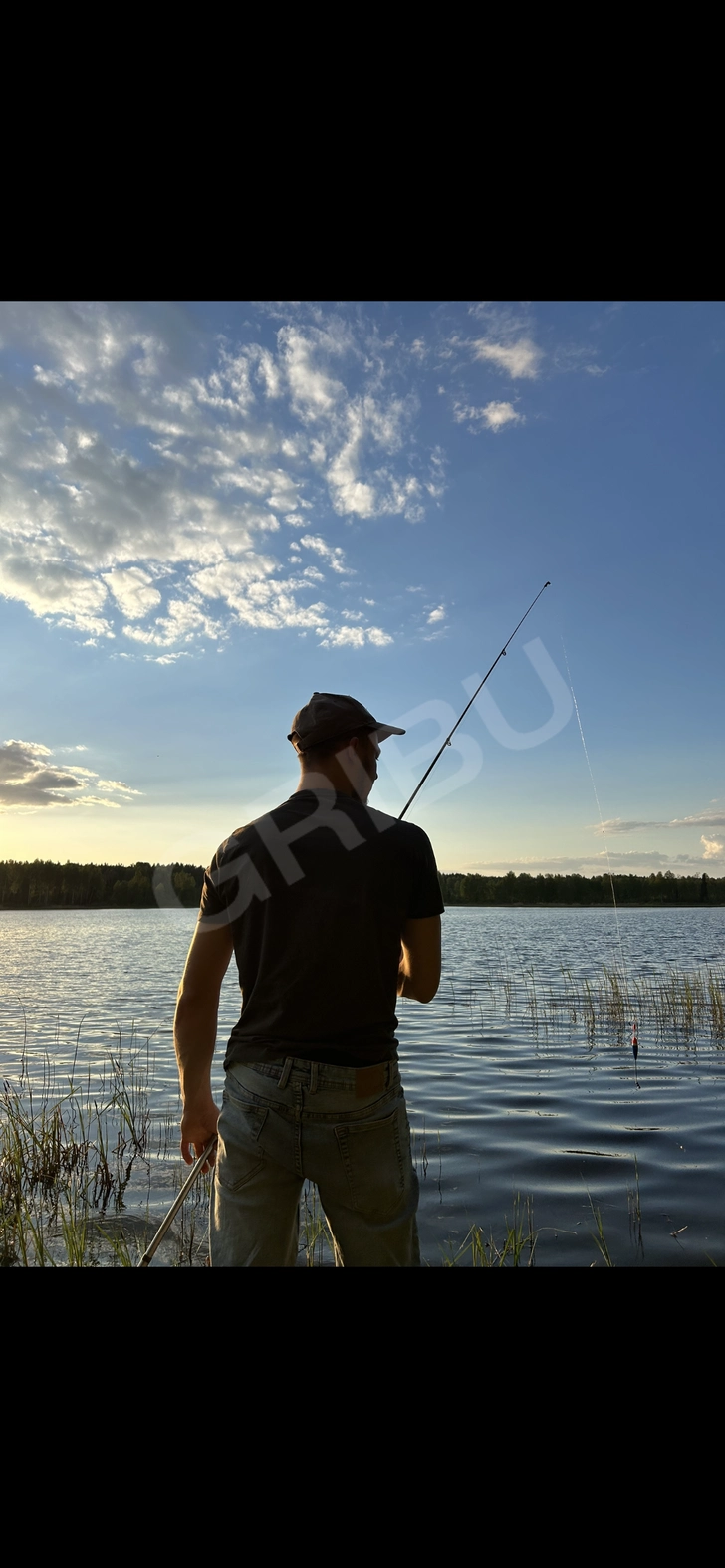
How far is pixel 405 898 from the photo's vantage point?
213 centimetres

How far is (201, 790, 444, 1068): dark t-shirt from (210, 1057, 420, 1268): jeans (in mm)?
57

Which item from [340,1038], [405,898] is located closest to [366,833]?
[405,898]

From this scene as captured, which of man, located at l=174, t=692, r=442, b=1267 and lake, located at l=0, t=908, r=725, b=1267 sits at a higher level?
man, located at l=174, t=692, r=442, b=1267

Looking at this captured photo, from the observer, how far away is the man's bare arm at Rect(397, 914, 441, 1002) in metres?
2.21

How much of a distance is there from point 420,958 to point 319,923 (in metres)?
0.36

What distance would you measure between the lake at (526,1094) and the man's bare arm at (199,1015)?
2.62 m

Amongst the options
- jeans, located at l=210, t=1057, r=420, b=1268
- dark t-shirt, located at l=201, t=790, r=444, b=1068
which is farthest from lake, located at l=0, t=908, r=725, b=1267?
dark t-shirt, located at l=201, t=790, r=444, b=1068

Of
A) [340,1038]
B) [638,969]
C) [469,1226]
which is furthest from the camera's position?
[638,969]

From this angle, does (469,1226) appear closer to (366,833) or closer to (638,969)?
(366,833)

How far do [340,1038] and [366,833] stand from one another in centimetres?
49

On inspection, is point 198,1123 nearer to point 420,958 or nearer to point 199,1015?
point 199,1015

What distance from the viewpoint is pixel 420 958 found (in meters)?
2.23

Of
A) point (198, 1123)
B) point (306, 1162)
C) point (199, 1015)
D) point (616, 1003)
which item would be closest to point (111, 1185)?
point (198, 1123)

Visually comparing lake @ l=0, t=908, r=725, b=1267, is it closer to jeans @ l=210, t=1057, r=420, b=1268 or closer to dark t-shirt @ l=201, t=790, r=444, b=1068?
jeans @ l=210, t=1057, r=420, b=1268
